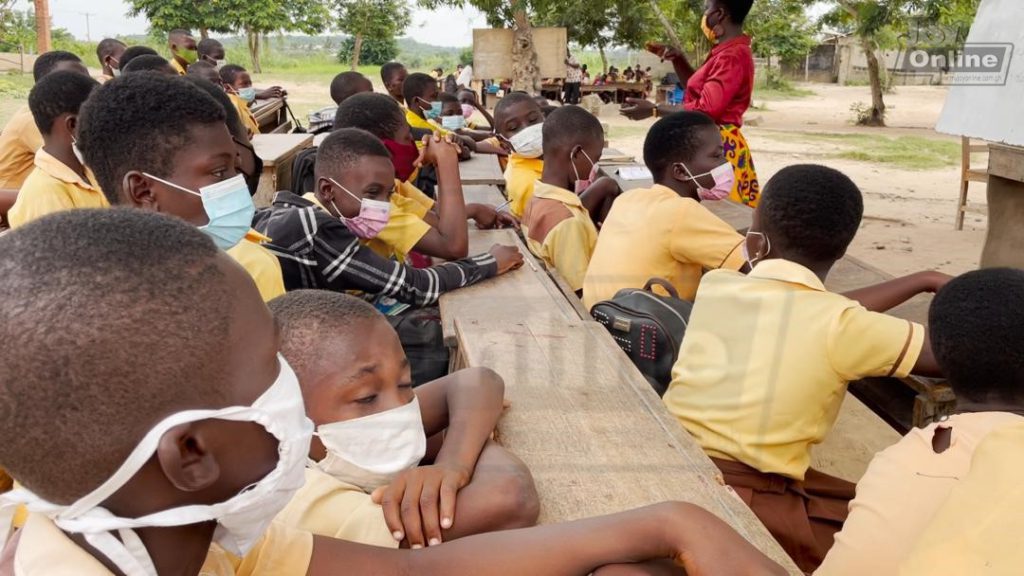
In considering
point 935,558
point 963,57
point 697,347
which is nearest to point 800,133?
point 963,57

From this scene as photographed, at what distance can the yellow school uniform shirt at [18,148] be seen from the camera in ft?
13.6

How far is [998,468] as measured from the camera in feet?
3.43

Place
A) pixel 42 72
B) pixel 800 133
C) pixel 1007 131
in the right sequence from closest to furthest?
pixel 1007 131, pixel 42 72, pixel 800 133

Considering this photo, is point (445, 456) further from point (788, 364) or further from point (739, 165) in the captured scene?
point (739, 165)

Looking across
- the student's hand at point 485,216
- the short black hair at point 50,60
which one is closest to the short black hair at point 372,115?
the student's hand at point 485,216

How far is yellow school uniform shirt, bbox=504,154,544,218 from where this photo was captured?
424 centimetres

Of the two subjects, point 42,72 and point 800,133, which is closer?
point 42,72

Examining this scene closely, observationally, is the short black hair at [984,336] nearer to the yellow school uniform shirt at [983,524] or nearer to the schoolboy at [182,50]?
the yellow school uniform shirt at [983,524]

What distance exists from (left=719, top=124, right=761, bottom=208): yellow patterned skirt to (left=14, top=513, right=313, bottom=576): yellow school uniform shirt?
326 cm

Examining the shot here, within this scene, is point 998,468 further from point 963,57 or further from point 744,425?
point 963,57

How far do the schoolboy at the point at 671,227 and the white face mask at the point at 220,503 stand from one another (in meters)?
1.93

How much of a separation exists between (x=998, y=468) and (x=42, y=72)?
5850mm

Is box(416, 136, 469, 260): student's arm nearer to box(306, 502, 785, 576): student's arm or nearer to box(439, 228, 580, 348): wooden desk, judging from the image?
box(439, 228, 580, 348): wooden desk

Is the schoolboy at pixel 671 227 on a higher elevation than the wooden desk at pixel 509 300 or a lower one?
higher
